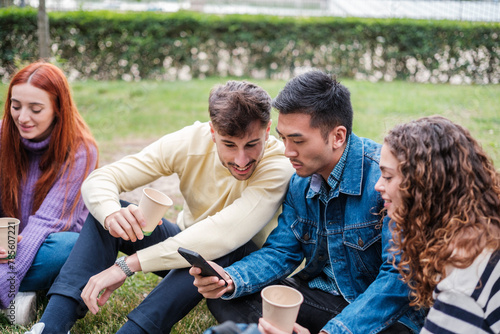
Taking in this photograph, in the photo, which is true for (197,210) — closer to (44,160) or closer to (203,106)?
(44,160)

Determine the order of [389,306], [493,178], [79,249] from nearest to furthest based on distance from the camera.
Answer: [493,178]
[389,306]
[79,249]

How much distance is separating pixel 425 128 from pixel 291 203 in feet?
3.17

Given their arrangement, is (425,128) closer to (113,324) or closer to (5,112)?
(113,324)

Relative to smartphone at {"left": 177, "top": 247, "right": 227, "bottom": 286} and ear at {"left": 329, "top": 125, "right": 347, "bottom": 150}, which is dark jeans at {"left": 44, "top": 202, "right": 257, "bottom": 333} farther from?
ear at {"left": 329, "top": 125, "right": 347, "bottom": 150}

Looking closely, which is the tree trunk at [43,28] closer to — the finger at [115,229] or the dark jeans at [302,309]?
the finger at [115,229]

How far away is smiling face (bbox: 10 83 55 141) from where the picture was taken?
10.3ft

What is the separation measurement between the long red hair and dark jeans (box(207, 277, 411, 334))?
50.4 inches

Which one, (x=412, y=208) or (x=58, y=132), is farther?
(x=58, y=132)

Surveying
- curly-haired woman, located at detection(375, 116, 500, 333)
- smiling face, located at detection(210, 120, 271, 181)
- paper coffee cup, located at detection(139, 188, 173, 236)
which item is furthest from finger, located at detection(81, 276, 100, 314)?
curly-haired woman, located at detection(375, 116, 500, 333)

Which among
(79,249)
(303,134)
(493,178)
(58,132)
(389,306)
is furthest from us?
(58,132)

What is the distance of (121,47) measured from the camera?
1078cm

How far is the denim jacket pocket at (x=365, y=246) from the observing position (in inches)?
93.5

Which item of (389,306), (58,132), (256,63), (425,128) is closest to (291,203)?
(389,306)

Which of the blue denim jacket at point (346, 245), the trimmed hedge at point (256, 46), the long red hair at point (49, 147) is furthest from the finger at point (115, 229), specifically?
the trimmed hedge at point (256, 46)
